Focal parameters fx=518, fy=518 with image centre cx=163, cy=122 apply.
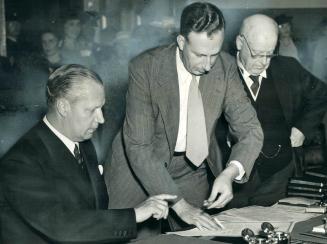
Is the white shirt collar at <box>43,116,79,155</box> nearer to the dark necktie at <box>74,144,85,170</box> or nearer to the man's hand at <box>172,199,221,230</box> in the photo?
the dark necktie at <box>74,144,85,170</box>

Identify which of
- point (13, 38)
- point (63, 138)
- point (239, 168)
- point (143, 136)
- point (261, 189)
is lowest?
point (261, 189)

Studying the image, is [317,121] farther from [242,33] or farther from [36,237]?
[36,237]

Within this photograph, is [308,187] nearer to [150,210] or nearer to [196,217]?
[196,217]

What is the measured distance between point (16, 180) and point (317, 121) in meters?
2.30

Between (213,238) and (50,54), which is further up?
(50,54)

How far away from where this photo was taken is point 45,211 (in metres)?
1.73

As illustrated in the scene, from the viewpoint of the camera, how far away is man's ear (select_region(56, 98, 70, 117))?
1867mm

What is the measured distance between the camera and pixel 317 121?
3432 mm

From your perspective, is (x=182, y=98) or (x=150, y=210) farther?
(x=182, y=98)

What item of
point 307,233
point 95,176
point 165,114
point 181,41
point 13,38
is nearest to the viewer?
point 307,233

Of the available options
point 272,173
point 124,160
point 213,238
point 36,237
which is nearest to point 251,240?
point 213,238

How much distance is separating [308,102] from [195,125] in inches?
47.1

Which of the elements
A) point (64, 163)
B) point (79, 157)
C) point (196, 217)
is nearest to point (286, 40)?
point (196, 217)

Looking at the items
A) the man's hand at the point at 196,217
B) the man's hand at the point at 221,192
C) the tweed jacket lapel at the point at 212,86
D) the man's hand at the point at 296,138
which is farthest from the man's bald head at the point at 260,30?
the man's hand at the point at 196,217
